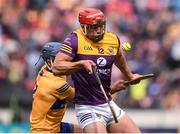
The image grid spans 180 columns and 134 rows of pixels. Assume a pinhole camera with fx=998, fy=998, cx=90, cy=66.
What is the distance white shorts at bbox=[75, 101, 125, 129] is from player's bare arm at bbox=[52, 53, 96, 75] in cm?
60

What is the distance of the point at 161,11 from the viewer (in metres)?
21.2

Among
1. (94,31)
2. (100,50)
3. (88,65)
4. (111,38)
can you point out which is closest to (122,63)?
(111,38)

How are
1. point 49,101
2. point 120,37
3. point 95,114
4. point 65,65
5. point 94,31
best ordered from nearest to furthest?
point 65,65 → point 94,31 → point 95,114 → point 49,101 → point 120,37

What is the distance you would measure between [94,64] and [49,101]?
1384mm

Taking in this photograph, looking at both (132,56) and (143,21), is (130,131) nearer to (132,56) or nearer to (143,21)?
(132,56)

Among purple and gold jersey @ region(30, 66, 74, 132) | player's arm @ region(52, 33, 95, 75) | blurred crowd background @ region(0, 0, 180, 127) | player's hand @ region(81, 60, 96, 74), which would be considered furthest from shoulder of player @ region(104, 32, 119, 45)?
blurred crowd background @ region(0, 0, 180, 127)

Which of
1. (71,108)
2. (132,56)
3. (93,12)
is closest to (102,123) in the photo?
(93,12)

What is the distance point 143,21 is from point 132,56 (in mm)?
1576

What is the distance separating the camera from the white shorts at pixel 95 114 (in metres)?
11.4

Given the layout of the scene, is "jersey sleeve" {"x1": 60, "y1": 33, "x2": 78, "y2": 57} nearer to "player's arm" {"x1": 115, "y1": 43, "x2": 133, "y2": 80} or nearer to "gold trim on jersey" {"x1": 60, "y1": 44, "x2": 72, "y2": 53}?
"gold trim on jersey" {"x1": 60, "y1": 44, "x2": 72, "y2": 53}

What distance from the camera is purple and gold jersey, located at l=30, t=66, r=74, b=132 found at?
1202 centimetres

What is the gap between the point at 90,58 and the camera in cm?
1123

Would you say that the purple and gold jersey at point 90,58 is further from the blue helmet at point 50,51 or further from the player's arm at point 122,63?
the blue helmet at point 50,51

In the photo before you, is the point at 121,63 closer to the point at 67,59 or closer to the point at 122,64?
the point at 122,64
